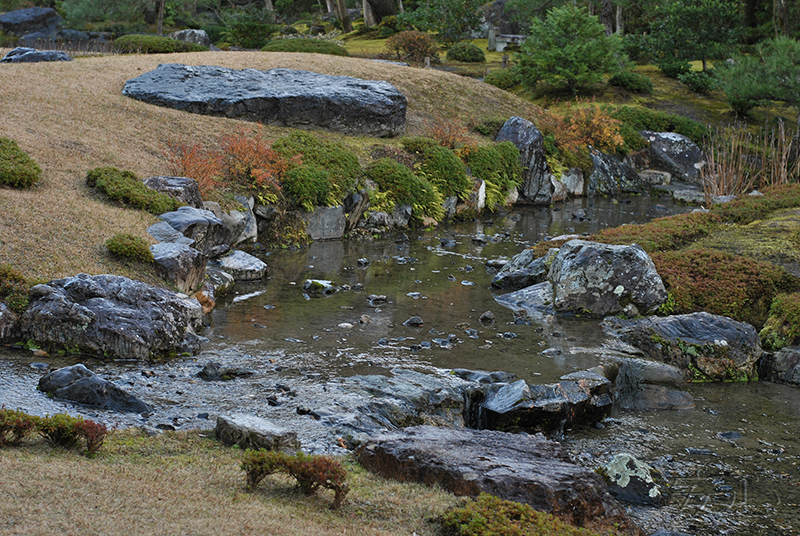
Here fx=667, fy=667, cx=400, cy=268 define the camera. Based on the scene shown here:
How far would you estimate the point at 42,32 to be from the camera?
49.8 meters

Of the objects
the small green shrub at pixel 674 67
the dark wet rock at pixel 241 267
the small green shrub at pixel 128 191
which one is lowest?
the dark wet rock at pixel 241 267

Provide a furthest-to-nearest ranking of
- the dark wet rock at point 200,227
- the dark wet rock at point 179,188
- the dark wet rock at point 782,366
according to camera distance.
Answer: the dark wet rock at point 179,188, the dark wet rock at point 200,227, the dark wet rock at point 782,366

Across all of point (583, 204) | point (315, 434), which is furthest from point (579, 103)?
point (315, 434)

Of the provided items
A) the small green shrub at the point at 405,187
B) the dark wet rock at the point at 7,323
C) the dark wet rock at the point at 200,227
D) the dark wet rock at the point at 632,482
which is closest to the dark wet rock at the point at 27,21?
the small green shrub at the point at 405,187

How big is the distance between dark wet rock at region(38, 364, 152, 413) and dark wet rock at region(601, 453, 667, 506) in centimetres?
496

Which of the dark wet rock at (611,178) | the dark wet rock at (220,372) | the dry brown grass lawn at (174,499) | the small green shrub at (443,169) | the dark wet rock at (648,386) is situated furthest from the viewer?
the dark wet rock at (611,178)

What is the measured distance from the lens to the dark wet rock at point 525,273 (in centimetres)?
1447

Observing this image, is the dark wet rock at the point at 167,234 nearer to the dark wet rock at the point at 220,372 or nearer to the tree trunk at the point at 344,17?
the dark wet rock at the point at 220,372

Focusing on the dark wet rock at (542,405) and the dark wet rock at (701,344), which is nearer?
the dark wet rock at (542,405)

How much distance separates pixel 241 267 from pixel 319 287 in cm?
189

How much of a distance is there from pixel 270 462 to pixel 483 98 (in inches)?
1145

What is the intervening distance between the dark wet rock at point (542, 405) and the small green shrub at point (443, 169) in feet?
45.5

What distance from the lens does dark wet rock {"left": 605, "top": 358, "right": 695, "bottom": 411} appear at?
9336mm

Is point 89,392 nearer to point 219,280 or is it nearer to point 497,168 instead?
point 219,280
